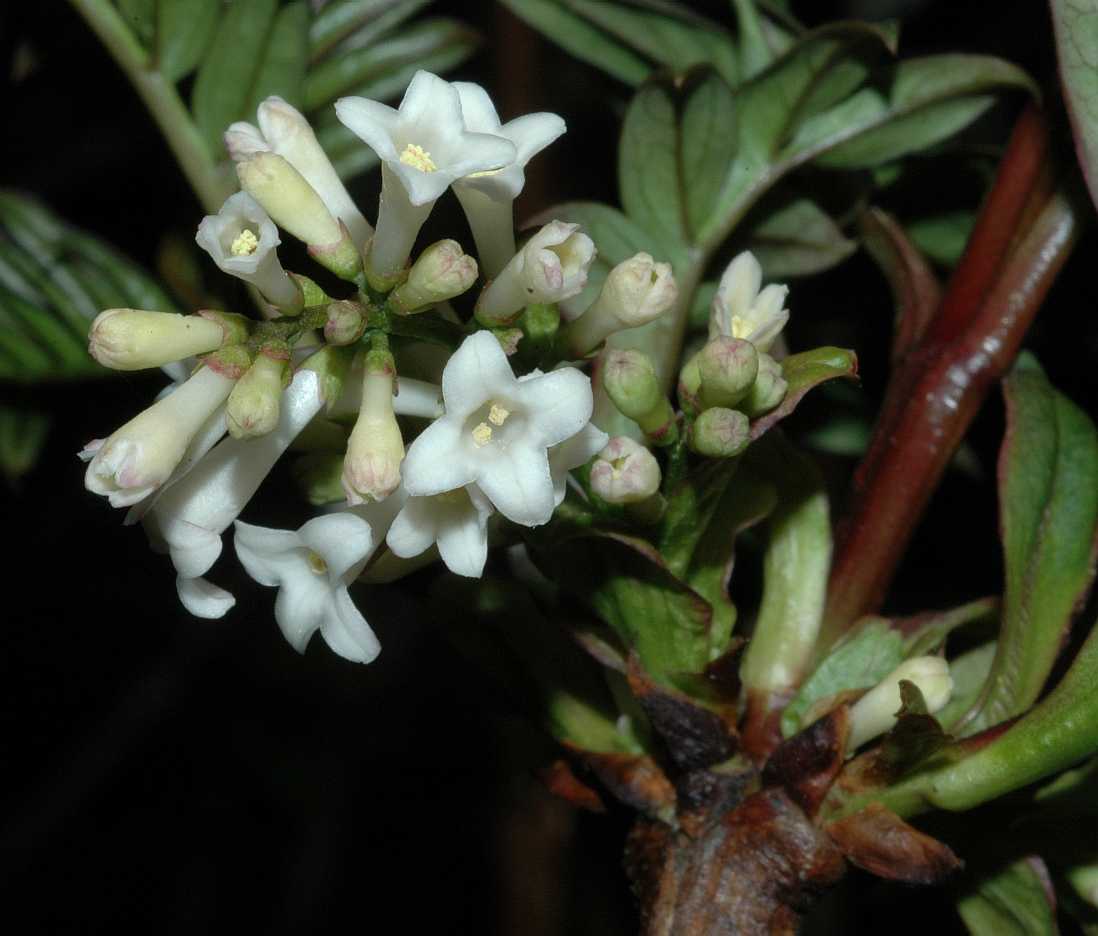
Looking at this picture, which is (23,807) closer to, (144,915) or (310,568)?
(144,915)

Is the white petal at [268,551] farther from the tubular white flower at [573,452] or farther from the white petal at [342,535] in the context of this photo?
the tubular white flower at [573,452]

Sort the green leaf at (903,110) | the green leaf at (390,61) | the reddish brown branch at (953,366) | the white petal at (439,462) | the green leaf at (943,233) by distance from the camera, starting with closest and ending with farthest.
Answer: the white petal at (439,462)
the reddish brown branch at (953,366)
the green leaf at (903,110)
the green leaf at (390,61)
the green leaf at (943,233)

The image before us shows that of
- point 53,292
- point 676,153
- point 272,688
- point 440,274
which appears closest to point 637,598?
point 440,274

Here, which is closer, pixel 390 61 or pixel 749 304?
pixel 749 304

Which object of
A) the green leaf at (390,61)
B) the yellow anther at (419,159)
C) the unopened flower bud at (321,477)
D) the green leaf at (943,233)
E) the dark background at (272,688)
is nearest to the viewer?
the yellow anther at (419,159)

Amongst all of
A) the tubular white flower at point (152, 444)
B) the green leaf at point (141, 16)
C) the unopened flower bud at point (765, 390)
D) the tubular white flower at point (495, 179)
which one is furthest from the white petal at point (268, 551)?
the green leaf at point (141, 16)

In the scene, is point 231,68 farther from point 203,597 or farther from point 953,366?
point 953,366

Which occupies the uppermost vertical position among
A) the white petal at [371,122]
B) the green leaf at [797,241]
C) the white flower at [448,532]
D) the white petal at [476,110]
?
the white petal at [371,122]

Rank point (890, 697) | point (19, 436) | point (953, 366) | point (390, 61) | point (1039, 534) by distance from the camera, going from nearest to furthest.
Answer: point (890, 697) → point (1039, 534) → point (953, 366) → point (390, 61) → point (19, 436)
